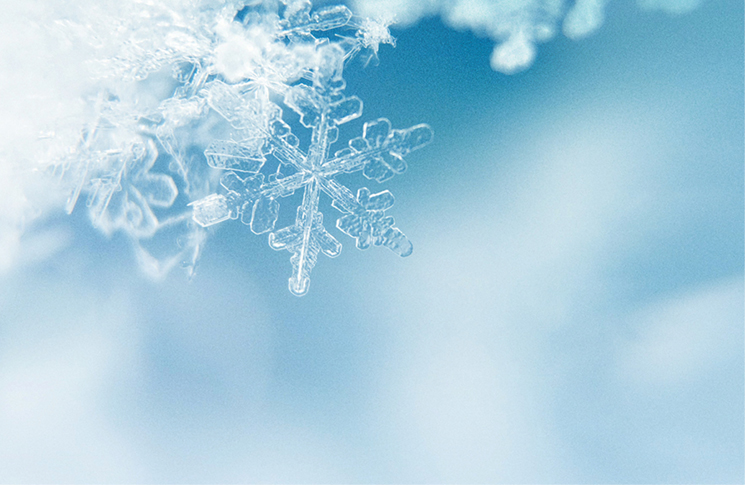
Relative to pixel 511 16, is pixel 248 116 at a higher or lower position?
lower

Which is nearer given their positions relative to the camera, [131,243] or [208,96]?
[208,96]

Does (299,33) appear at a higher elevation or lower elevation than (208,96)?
higher

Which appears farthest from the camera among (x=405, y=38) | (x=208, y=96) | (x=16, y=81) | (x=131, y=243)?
(x=131, y=243)

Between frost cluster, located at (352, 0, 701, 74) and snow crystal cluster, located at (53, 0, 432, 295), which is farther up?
frost cluster, located at (352, 0, 701, 74)

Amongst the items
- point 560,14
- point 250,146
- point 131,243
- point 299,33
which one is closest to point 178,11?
point 299,33

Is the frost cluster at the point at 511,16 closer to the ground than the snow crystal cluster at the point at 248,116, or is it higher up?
higher up

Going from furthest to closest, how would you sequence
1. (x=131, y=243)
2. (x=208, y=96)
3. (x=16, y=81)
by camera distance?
(x=131, y=243)
(x=16, y=81)
(x=208, y=96)

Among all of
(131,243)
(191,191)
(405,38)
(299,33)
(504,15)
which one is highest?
(504,15)

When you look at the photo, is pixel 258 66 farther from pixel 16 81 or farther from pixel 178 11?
pixel 16 81
